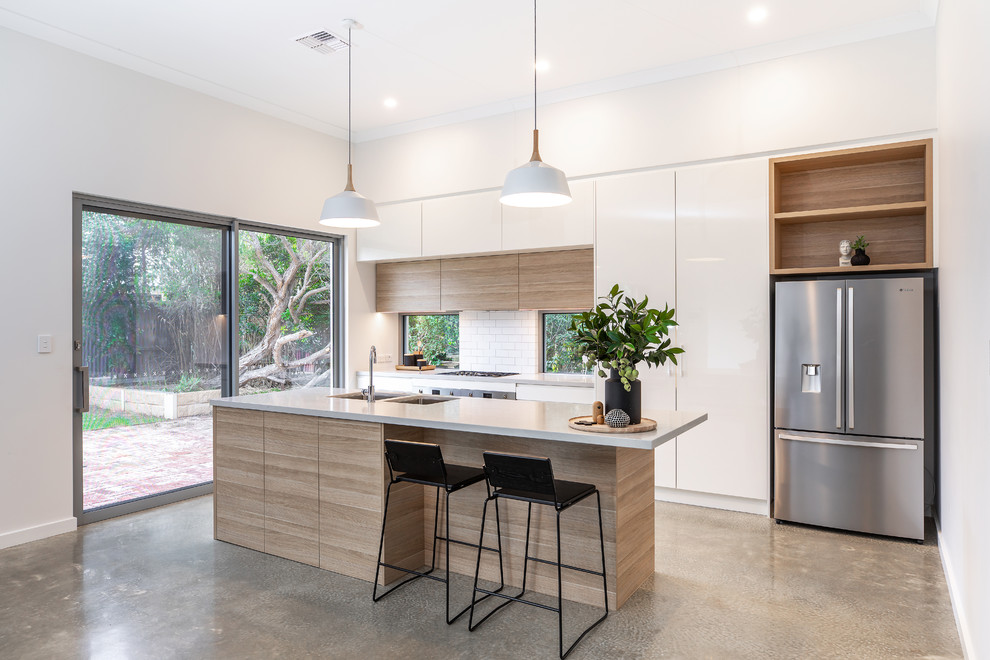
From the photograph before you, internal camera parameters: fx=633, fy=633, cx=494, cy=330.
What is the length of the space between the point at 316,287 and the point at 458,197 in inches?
63.6

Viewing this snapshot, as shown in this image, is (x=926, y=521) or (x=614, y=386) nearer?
(x=614, y=386)

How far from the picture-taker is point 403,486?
10.7 feet

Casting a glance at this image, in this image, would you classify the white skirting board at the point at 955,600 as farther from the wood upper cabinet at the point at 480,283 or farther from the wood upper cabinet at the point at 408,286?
the wood upper cabinet at the point at 408,286

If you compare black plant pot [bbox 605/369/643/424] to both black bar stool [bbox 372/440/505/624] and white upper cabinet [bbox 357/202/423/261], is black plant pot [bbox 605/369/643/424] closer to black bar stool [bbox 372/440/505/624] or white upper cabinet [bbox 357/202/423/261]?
black bar stool [bbox 372/440/505/624]

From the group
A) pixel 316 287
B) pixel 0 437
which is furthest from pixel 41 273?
pixel 316 287

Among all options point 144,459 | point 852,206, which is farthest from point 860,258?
point 144,459

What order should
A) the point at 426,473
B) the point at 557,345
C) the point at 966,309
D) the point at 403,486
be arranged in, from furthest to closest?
the point at 557,345 < the point at 403,486 < the point at 426,473 < the point at 966,309

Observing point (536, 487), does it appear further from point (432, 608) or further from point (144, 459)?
point (144, 459)

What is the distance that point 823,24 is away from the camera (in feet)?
12.9

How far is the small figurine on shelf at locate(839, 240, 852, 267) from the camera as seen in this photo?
4117 millimetres

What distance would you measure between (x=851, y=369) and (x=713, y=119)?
1921 mm

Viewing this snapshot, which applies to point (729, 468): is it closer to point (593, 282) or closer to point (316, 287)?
point (593, 282)

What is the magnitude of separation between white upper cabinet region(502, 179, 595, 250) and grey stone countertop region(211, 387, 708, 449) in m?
1.83

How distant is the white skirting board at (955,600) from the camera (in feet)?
7.94
